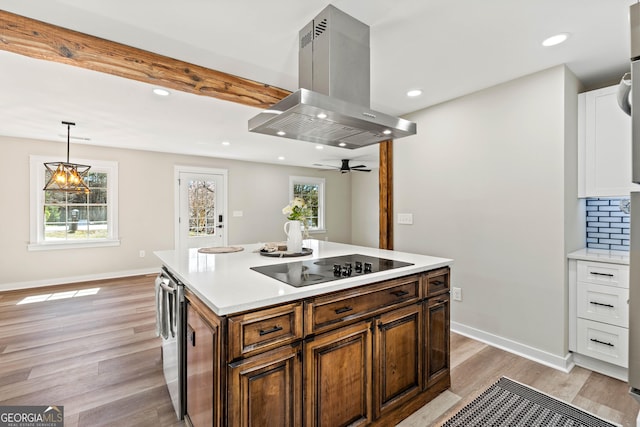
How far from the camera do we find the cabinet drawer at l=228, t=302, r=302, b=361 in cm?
122

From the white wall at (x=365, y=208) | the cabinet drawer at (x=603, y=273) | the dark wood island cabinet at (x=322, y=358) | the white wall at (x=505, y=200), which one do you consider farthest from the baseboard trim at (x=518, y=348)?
the white wall at (x=365, y=208)

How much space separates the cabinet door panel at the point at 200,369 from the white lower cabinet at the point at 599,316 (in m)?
2.73

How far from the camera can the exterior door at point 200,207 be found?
610 centimetres

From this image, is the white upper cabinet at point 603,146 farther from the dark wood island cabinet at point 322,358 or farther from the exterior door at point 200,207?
the exterior door at point 200,207

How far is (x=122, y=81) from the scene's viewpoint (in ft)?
8.82

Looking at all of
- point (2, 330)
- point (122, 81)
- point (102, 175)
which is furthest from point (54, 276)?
point (122, 81)

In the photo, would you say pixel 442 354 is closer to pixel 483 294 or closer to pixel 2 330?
pixel 483 294

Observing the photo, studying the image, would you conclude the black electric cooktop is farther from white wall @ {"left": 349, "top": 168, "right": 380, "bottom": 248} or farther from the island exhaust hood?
white wall @ {"left": 349, "top": 168, "right": 380, "bottom": 248}

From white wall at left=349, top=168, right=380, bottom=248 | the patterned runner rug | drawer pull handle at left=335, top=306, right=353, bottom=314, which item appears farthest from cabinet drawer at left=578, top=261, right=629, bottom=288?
white wall at left=349, top=168, right=380, bottom=248

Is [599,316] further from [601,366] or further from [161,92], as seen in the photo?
[161,92]

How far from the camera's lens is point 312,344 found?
4.68 ft

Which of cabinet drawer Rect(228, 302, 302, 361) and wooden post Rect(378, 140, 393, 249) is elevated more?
wooden post Rect(378, 140, 393, 249)

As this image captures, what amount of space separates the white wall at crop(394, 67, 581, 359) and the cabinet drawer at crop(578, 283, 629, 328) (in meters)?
0.15

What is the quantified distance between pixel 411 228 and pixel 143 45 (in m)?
3.00
